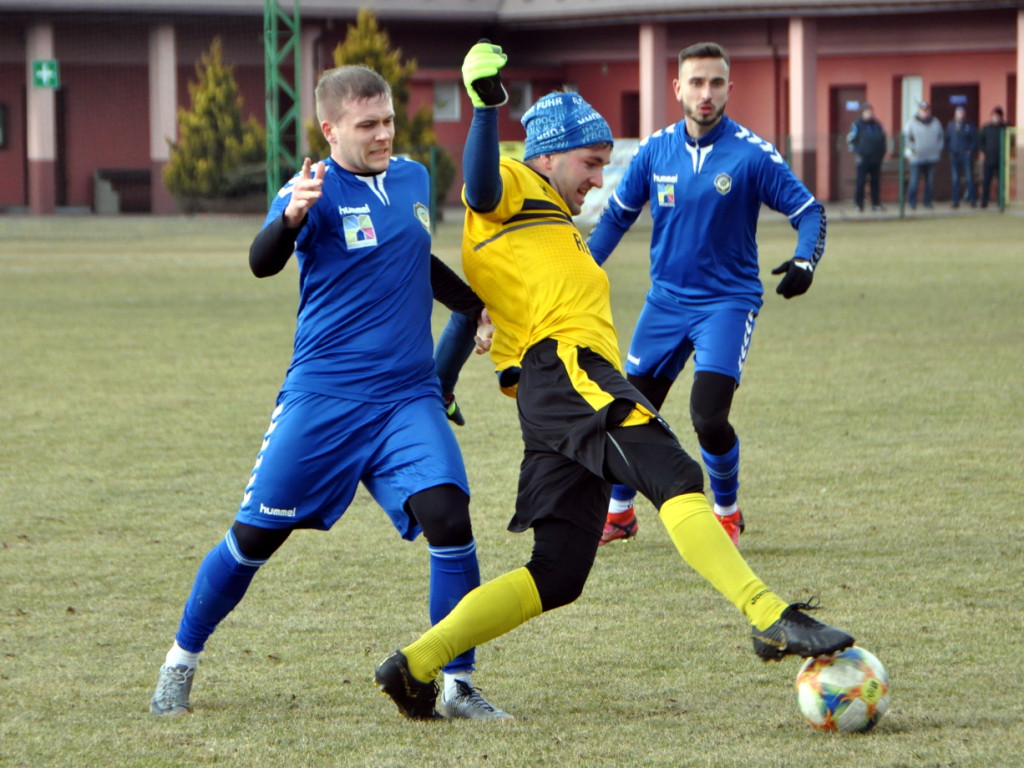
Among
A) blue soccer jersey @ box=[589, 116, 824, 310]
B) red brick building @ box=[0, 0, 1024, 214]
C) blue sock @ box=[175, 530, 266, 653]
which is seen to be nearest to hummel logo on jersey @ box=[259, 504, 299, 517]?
blue sock @ box=[175, 530, 266, 653]

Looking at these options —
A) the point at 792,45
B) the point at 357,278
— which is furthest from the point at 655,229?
the point at 792,45

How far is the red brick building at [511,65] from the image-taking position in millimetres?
37156

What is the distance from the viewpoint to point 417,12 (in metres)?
40.1

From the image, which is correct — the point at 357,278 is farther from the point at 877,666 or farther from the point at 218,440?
the point at 218,440

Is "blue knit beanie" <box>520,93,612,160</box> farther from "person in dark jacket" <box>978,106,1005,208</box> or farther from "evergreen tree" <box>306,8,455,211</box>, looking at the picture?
"person in dark jacket" <box>978,106,1005,208</box>

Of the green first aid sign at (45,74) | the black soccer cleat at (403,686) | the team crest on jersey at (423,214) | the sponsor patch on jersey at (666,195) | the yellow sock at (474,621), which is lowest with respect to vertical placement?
the black soccer cleat at (403,686)

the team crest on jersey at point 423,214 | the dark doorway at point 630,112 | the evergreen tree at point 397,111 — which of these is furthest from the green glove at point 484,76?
the dark doorway at point 630,112

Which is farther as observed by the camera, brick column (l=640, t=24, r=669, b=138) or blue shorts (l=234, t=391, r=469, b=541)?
brick column (l=640, t=24, r=669, b=138)

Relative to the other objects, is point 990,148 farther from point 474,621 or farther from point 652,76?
point 474,621

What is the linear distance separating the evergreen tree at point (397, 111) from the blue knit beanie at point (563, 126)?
84.6 ft

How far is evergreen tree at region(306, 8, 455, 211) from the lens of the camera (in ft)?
103

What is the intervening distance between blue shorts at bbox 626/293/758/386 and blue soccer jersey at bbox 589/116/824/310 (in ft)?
0.18

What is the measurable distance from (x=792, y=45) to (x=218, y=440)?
30.8 metres

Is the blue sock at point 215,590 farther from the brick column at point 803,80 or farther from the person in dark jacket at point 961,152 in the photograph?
the brick column at point 803,80
